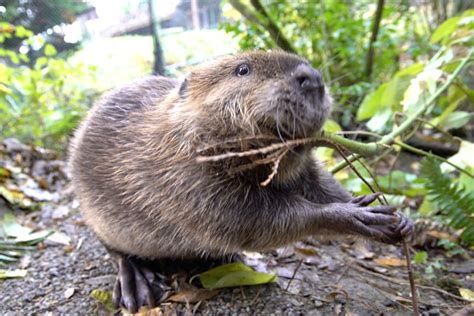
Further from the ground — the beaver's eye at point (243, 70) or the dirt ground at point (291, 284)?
the beaver's eye at point (243, 70)

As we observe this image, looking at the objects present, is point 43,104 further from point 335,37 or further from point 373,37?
point 373,37

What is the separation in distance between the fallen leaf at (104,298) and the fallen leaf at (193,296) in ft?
1.01

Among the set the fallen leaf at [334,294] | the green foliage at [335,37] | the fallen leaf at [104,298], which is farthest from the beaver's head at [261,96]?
the green foliage at [335,37]

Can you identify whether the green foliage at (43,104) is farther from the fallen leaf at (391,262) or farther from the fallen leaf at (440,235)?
the fallen leaf at (440,235)

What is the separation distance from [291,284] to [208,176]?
84 cm

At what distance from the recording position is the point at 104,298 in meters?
2.46

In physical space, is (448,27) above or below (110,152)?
above

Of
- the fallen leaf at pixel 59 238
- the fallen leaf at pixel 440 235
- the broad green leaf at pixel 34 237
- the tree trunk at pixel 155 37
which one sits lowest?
the fallen leaf at pixel 440 235

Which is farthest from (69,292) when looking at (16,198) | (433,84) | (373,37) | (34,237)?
(373,37)

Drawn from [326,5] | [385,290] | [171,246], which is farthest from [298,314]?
[326,5]

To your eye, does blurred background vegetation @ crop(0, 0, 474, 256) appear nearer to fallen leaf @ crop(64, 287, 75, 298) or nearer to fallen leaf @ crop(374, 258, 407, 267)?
fallen leaf @ crop(374, 258, 407, 267)

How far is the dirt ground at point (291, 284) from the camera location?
2.27 meters

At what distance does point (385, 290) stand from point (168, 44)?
5453 mm

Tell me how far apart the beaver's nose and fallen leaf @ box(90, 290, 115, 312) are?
1.51m
